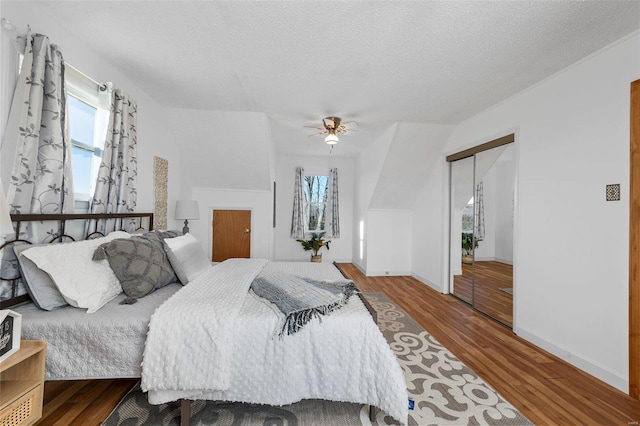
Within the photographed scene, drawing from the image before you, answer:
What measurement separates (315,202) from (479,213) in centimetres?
350

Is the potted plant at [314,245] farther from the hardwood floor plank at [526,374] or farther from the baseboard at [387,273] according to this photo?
the hardwood floor plank at [526,374]

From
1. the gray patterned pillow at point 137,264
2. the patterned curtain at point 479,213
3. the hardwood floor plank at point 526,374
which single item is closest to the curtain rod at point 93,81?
the gray patterned pillow at point 137,264

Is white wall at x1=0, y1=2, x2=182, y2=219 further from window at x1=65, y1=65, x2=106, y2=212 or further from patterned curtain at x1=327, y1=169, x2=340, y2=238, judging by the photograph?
patterned curtain at x1=327, y1=169, x2=340, y2=238

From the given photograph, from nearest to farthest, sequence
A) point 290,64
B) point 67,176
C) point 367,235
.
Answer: point 67,176
point 290,64
point 367,235

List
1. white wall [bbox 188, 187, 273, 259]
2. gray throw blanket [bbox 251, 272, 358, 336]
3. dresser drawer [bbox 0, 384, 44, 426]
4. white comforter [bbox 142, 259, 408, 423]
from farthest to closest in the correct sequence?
1. white wall [bbox 188, 187, 273, 259]
2. gray throw blanket [bbox 251, 272, 358, 336]
3. white comforter [bbox 142, 259, 408, 423]
4. dresser drawer [bbox 0, 384, 44, 426]

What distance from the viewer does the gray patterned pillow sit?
178cm

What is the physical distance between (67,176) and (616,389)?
13.9ft

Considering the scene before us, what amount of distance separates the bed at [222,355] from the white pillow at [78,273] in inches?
4.1

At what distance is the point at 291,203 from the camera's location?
19.6 feet

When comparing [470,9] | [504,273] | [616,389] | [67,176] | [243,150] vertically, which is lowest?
[616,389]

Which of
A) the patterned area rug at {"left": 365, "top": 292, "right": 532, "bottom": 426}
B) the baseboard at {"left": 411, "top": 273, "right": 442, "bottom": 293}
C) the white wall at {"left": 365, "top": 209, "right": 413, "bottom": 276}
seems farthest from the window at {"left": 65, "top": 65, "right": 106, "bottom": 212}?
the baseboard at {"left": 411, "top": 273, "right": 442, "bottom": 293}

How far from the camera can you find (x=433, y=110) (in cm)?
333

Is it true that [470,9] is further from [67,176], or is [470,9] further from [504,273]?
[67,176]

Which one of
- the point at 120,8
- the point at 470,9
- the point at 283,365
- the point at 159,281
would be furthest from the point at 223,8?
the point at 283,365
